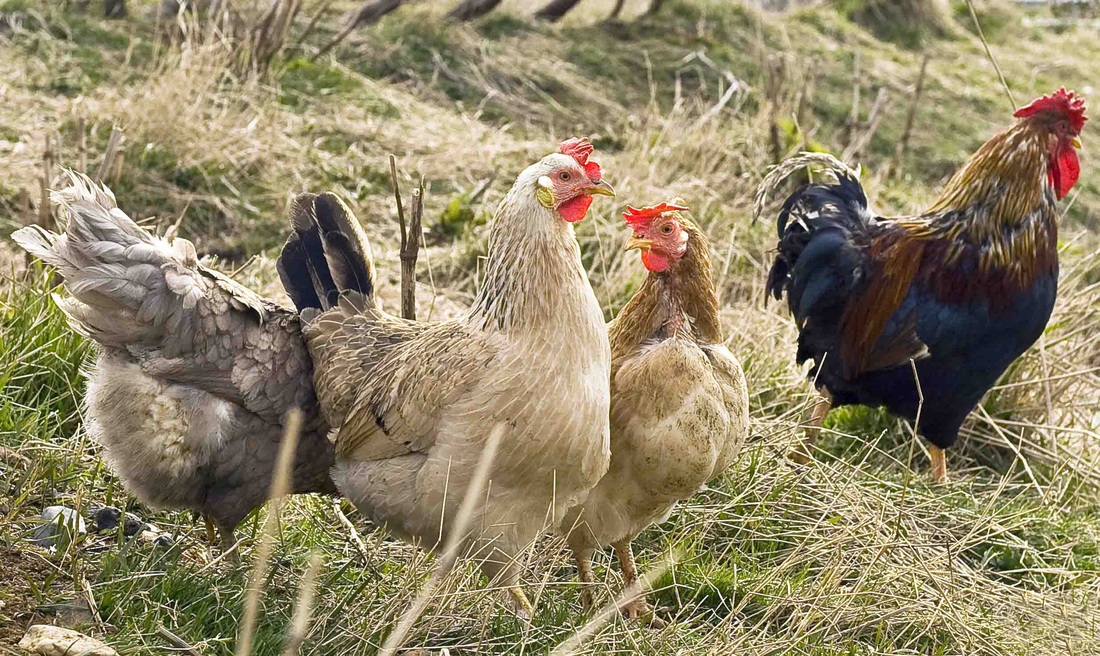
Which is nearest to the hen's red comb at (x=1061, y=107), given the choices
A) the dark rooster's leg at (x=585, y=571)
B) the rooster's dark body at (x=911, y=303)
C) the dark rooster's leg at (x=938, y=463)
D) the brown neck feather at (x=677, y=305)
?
the rooster's dark body at (x=911, y=303)

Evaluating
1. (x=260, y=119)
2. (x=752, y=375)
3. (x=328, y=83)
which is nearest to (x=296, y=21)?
(x=328, y=83)

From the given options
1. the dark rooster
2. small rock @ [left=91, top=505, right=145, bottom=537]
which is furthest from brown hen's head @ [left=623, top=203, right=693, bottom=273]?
small rock @ [left=91, top=505, right=145, bottom=537]

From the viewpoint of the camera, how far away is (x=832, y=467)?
15.1 feet

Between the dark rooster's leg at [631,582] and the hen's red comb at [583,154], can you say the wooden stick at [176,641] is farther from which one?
the hen's red comb at [583,154]

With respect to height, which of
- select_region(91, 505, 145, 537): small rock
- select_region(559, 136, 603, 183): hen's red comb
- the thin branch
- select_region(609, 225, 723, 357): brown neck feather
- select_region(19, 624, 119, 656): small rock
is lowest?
the thin branch

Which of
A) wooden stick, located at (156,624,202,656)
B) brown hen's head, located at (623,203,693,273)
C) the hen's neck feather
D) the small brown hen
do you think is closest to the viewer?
wooden stick, located at (156,624,202,656)

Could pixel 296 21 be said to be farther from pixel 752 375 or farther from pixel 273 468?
pixel 273 468

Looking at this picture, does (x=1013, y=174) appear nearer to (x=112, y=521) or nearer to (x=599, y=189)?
(x=599, y=189)

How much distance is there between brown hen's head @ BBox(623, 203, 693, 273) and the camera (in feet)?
12.2

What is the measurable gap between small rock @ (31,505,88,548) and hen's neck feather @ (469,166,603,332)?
1439mm

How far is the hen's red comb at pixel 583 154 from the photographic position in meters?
A: 3.33

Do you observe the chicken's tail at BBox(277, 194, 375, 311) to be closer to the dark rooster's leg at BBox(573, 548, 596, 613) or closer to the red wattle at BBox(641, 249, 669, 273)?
the red wattle at BBox(641, 249, 669, 273)

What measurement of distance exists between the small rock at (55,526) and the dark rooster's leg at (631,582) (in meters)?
1.75

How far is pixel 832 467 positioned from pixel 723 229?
9.02 ft
